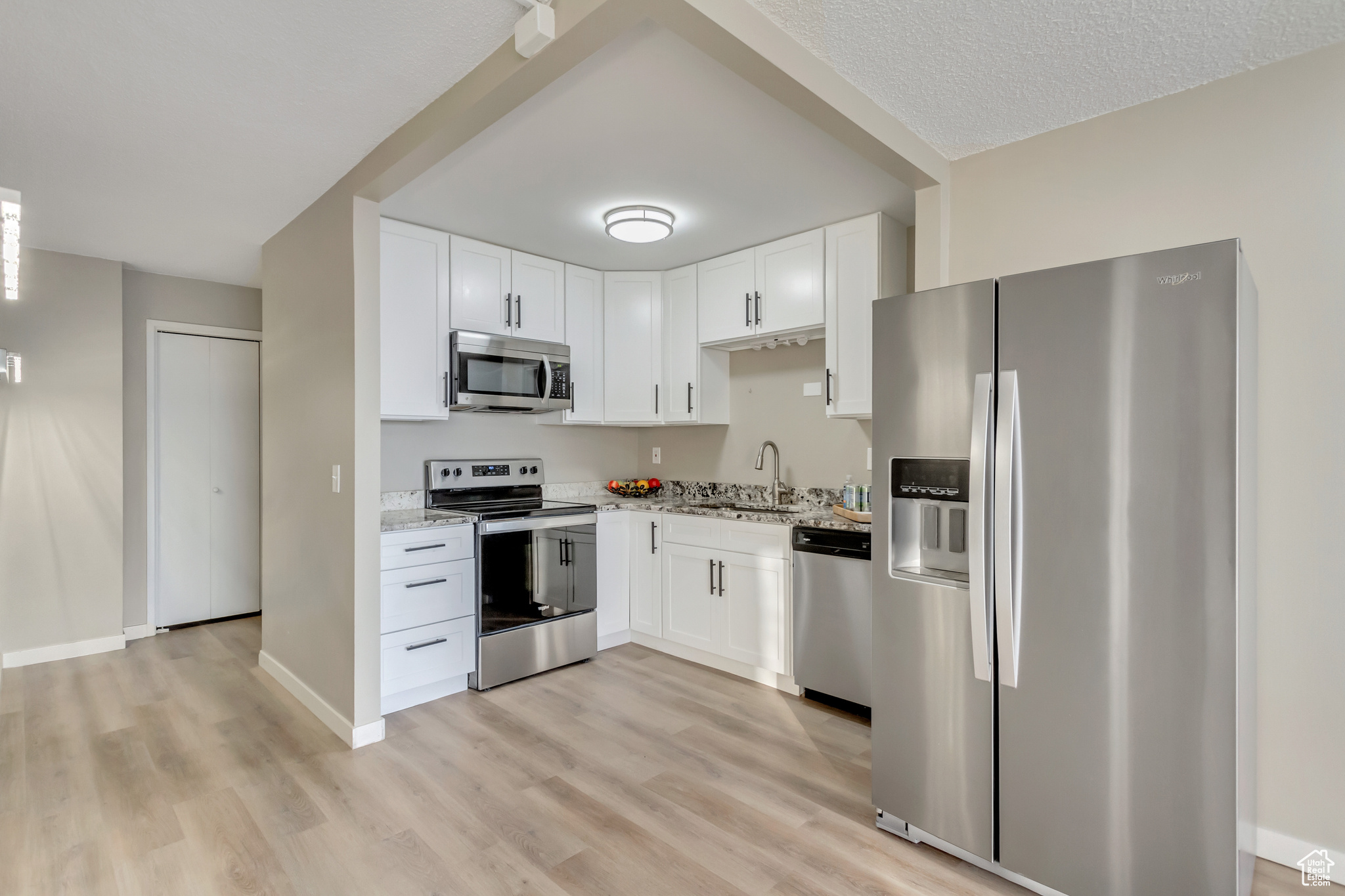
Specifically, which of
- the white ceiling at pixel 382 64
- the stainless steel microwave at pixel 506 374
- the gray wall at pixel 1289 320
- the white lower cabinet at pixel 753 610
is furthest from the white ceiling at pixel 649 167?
the white lower cabinet at pixel 753 610

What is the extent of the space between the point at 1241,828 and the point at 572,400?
350 cm

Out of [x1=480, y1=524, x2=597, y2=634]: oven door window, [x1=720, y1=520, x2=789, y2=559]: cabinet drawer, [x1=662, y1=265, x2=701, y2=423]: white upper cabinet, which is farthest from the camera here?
[x1=662, y1=265, x2=701, y2=423]: white upper cabinet

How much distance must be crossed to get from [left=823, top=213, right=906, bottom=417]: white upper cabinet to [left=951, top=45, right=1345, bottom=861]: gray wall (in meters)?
1.18

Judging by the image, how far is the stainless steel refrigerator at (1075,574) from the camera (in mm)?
1603

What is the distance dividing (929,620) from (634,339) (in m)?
2.88

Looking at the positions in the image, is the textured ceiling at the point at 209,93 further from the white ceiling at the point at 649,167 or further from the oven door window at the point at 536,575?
the oven door window at the point at 536,575

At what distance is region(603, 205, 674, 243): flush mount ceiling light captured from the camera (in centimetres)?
322

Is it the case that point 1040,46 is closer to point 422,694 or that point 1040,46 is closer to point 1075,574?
point 1075,574

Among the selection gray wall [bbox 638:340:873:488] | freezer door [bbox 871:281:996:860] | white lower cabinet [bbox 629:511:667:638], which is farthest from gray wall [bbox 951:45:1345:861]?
white lower cabinet [bbox 629:511:667:638]

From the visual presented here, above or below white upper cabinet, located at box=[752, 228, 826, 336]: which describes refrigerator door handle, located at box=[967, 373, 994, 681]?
below

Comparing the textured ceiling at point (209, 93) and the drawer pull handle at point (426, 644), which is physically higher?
the textured ceiling at point (209, 93)

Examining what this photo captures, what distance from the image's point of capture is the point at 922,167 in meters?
2.45

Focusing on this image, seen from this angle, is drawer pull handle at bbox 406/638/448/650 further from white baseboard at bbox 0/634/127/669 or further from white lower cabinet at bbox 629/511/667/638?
white baseboard at bbox 0/634/127/669

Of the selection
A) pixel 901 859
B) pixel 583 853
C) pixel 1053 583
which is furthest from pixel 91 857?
pixel 1053 583
